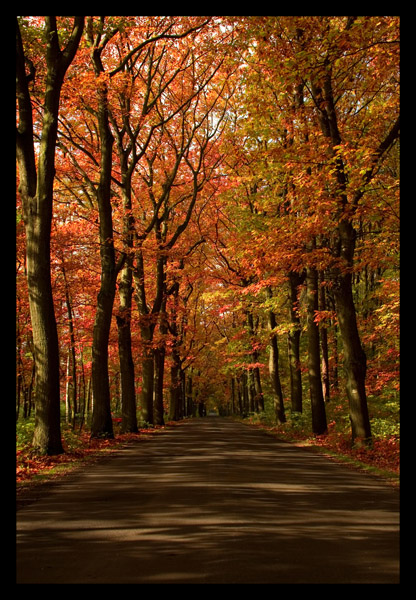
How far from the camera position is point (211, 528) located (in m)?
5.89

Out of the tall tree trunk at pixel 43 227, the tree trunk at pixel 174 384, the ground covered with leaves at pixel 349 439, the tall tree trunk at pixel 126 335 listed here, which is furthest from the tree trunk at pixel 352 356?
the tree trunk at pixel 174 384

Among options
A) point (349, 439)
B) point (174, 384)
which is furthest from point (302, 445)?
point (174, 384)

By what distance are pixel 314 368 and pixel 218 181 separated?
1478 centimetres

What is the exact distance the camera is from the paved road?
440 cm

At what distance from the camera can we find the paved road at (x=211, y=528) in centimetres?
440

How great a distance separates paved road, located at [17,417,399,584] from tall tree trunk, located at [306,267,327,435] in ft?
27.9

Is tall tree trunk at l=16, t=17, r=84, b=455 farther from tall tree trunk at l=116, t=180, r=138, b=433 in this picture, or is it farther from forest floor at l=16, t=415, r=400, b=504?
tall tree trunk at l=116, t=180, r=138, b=433

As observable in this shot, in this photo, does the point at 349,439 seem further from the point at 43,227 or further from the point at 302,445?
the point at 43,227

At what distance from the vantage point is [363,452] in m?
13.4
